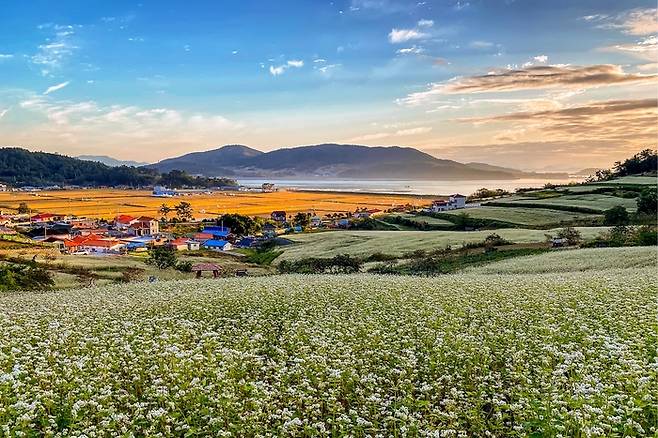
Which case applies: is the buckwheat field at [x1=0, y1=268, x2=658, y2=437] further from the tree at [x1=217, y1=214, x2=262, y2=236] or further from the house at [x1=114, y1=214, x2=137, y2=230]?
the house at [x1=114, y1=214, x2=137, y2=230]

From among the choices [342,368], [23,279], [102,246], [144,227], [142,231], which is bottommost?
[102,246]

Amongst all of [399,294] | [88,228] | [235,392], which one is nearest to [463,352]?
[235,392]

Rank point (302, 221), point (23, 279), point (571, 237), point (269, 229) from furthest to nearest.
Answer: point (302, 221)
point (269, 229)
point (571, 237)
point (23, 279)

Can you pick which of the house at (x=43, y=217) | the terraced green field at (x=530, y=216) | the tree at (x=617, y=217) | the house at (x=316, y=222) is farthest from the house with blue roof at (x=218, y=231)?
the tree at (x=617, y=217)

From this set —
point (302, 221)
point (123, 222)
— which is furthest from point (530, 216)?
point (123, 222)

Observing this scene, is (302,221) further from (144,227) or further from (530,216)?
(530,216)

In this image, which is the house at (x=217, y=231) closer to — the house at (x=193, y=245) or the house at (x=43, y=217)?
the house at (x=193, y=245)
